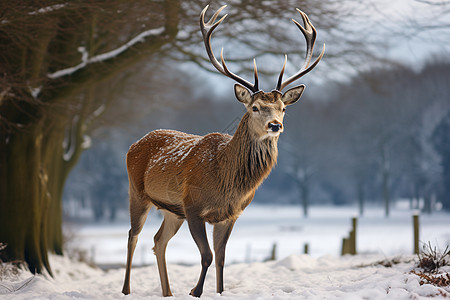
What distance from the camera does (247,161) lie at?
5730 millimetres

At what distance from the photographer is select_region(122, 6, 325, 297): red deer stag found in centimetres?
563

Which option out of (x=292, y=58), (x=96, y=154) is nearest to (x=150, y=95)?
(x=292, y=58)

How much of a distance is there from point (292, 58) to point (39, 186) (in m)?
5.54

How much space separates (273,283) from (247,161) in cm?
229

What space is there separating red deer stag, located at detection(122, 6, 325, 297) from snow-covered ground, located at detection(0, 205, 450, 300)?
81cm

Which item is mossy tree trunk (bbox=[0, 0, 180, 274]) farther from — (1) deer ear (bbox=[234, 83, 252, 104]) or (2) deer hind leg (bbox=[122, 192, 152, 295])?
(1) deer ear (bbox=[234, 83, 252, 104])

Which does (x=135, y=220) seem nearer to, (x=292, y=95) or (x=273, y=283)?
(x=273, y=283)

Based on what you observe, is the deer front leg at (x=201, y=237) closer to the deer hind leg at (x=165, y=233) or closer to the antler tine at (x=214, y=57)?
the deer hind leg at (x=165, y=233)

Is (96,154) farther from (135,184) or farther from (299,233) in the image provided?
(135,184)

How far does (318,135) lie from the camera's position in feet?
93.6

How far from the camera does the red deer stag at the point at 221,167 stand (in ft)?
18.5

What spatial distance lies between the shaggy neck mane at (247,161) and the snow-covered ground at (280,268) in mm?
1188

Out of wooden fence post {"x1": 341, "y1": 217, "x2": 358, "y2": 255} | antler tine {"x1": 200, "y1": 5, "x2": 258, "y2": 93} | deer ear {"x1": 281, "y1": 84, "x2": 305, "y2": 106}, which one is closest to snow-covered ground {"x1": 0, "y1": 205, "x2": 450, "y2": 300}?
wooden fence post {"x1": 341, "y1": 217, "x2": 358, "y2": 255}

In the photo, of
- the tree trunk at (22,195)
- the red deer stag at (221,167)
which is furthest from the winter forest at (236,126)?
the red deer stag at (221,167)
